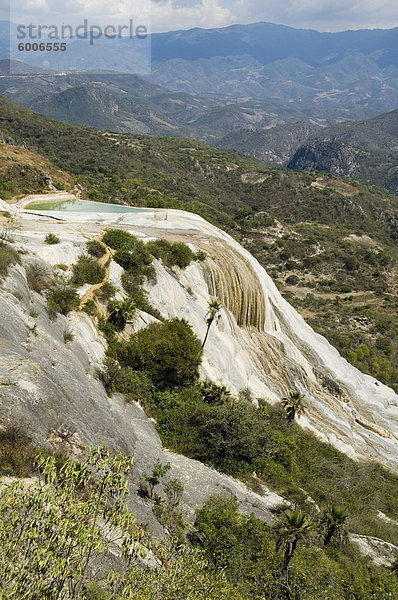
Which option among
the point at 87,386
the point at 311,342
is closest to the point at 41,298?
the point at 87,386

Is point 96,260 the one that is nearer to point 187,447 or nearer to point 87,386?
point 87,386

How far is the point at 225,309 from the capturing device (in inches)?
1358

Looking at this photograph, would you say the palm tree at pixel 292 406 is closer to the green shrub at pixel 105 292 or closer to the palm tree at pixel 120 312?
the palm tree at pixel 120 312

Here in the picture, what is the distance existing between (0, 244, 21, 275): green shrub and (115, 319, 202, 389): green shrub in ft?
26.1

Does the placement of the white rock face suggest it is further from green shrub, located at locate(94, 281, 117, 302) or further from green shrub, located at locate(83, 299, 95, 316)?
green shrub, located at locate(83, 299, 95, 316)

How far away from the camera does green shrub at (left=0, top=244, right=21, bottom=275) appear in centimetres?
1830

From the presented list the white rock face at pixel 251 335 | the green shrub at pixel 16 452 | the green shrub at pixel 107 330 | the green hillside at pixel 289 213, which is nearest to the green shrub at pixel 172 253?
the white rock face at pixel 251 335

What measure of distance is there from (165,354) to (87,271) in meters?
7.81

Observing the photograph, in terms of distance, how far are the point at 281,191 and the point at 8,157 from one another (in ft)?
374

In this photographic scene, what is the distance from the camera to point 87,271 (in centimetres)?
2614

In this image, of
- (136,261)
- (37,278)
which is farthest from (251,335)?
(37,278)

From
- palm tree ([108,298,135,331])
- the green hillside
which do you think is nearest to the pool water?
the green hillside

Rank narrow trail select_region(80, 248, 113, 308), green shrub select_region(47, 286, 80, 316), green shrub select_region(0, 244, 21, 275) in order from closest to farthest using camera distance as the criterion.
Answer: green shrub select_region(0, 244, 21, 275)
green shrub select_region(47, 286, 80, 316)
narrow trail select_region(80, 248, 113, 308)

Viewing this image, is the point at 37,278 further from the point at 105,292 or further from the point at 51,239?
the point at 51,239
